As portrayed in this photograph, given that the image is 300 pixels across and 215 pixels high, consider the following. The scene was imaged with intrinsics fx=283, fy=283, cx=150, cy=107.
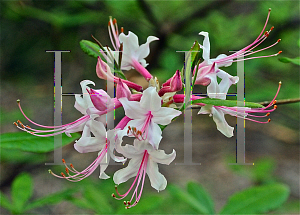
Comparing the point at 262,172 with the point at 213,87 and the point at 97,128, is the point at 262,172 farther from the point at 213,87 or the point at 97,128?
the point at 97,128

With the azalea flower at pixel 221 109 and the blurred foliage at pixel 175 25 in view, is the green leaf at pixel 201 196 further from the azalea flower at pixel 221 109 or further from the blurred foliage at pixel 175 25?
the blurred foliage at pixel 175 25

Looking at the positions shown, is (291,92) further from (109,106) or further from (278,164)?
(109,106)

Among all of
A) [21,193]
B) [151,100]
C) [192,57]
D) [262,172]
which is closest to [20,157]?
[21,193]

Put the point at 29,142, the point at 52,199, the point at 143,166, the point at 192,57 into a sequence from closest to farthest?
the point at 192,57
the point at 143,166
the point at 29,142
the point at 52,199

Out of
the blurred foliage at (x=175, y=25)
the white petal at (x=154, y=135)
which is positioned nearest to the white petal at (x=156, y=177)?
the white petal at (x=154, y=135)

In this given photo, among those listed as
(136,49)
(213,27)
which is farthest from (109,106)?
(213,27)
